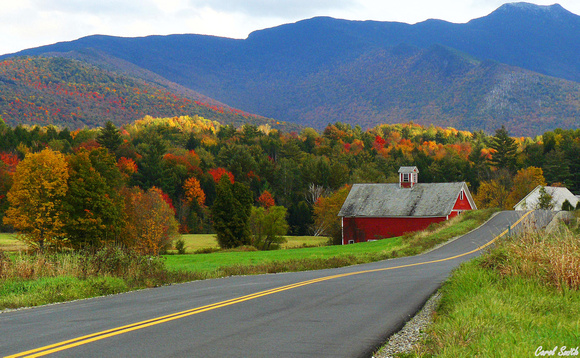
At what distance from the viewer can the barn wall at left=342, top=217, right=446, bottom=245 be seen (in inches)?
2512

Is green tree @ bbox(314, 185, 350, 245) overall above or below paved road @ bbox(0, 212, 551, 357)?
below

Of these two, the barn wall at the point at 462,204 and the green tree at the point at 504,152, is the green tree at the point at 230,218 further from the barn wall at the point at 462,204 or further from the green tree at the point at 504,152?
the green tree at the point at 504,152

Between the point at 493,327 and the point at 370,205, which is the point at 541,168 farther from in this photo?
the point at 493,327

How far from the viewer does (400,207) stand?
6494 centimetres

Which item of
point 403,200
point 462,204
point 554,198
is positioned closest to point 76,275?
point 403,200

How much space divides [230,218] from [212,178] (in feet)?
159

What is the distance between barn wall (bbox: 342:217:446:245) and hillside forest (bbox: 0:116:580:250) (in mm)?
4396

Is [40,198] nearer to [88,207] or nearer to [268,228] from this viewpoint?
[88,207]

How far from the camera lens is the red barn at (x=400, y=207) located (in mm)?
63781

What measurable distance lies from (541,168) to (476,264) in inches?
3818

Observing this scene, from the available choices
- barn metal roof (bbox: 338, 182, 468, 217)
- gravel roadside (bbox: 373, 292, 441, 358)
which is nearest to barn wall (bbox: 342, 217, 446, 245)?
barn metal roof (bbox: 338, 182, 468, 217)

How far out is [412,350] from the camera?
27.6 ft

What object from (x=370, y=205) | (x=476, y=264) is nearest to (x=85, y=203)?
(x=370, y=205)

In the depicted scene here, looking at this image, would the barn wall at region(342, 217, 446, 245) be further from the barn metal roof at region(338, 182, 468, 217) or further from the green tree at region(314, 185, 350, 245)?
the green tree at region(314, 185, 350, 245)
